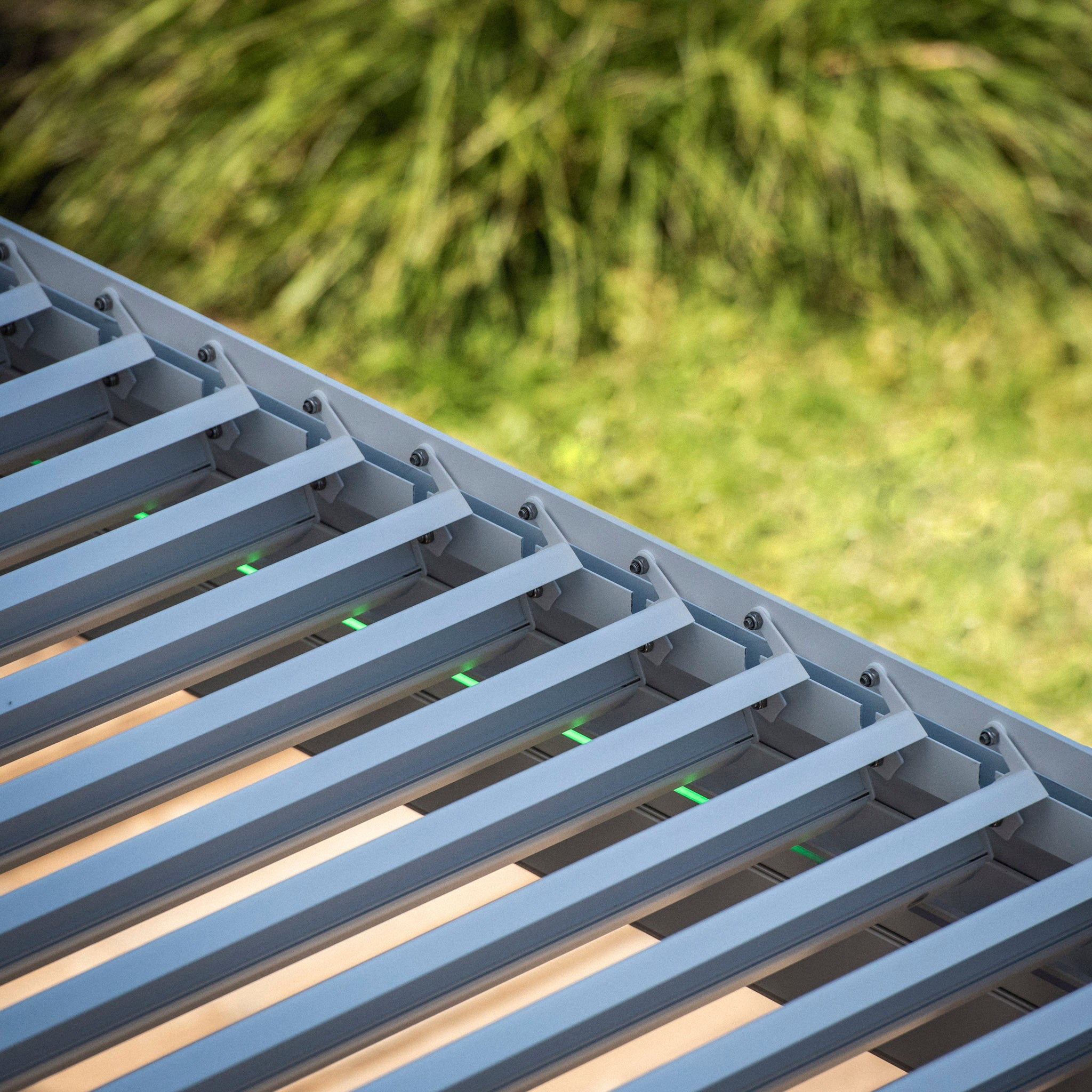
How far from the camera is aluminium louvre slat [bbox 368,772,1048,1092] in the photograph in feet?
3.57

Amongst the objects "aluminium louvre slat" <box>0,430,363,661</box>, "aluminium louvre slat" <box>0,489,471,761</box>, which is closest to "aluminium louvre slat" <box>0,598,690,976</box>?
"aluminium louvre slat" <box>0,489,471,761</box>

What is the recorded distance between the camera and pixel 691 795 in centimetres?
136

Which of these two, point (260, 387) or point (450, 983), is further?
point (260, 387)

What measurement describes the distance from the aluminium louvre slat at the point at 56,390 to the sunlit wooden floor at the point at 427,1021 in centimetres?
51

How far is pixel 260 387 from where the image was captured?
1.46 metres

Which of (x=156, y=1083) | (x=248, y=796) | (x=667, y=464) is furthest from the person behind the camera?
(x=667, y=464)

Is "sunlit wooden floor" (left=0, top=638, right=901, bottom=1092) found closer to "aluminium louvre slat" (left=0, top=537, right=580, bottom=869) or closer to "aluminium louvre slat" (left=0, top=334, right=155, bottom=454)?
"aluminium louvre slat" (left=0, top=537, right=580, bottom=869)

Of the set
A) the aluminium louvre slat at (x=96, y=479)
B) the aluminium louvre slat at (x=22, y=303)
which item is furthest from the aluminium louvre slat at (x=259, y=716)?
the aluminium louvre slat at (x=22, y=303)

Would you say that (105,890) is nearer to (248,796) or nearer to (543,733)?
(248,796)

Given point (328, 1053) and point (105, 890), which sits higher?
point (105, 890)

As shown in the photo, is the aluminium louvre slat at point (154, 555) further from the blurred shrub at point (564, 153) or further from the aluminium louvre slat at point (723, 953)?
the blurred shrub at point (564, 153)

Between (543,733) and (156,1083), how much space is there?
1.58 feet

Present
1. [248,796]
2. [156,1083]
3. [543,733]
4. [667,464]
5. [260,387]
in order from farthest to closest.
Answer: [667,464] → [260,387] → [543,733] → [248,796] → [156,1083]

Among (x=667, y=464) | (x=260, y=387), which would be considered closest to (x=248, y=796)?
(x=260, y=387)
